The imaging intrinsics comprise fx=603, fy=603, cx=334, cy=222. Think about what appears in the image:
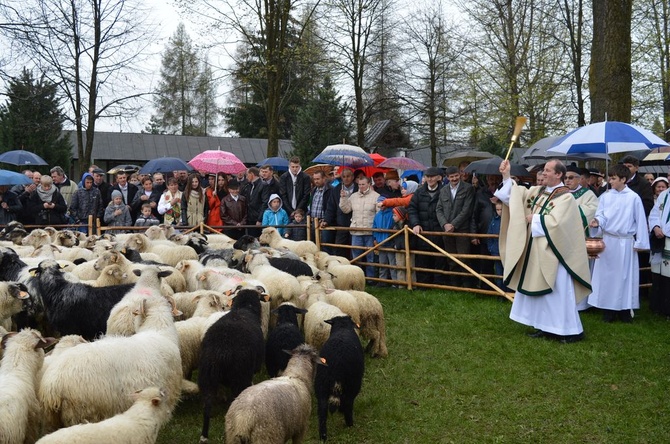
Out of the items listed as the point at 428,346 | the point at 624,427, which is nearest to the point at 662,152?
the point at 428,346

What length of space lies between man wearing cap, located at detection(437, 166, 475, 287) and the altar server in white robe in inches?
85.5

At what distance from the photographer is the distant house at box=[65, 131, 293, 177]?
37.2 m

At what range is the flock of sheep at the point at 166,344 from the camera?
13.4 feet

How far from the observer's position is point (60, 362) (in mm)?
4340

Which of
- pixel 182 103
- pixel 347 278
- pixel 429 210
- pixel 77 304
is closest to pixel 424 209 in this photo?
pixel 429 210

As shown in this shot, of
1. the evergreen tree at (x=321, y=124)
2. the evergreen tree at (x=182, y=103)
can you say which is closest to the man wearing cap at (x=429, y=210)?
the evergreen tree at (x=321, y=124)

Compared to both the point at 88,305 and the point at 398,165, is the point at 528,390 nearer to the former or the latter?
the point at 88,305

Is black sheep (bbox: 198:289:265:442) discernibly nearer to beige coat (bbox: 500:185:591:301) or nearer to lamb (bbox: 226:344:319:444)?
lamb (bbox: 226:344:319:444)

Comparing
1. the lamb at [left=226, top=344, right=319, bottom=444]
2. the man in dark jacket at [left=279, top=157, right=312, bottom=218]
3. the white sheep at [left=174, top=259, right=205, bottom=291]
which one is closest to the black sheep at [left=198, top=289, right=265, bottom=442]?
the lamb at [left=226, top=344, right=319, bottom=444]

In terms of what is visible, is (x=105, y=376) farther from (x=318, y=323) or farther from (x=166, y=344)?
(x=318, y=323)

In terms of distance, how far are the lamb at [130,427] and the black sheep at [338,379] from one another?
4.34ft

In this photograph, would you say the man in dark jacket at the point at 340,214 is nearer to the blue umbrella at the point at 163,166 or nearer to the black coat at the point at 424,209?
the black coat at the point at 424,209

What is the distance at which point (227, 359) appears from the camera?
490 cm

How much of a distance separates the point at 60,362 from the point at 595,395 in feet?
15.8
